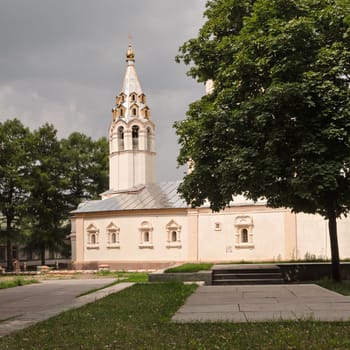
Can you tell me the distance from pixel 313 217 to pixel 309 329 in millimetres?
24374

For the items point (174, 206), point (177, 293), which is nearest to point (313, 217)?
point (174, 206)

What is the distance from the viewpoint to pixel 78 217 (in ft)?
125

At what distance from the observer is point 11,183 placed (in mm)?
41656

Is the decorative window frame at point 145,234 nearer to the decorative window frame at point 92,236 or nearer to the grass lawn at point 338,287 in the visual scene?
the decorative window frame at point 92,236

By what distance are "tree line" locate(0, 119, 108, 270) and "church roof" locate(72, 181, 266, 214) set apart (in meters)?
6.52

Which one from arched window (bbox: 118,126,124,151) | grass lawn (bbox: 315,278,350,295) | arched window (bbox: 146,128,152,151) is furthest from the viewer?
arched window (bbox: 146,128,152,151)

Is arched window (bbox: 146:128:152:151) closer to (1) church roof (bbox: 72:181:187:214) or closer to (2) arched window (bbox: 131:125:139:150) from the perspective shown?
(2) arched window (bbox: 131:125:139:150)

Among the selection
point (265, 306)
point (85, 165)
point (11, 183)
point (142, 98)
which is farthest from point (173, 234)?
point (265, 306)

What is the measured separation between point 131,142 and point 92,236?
27.9 ft

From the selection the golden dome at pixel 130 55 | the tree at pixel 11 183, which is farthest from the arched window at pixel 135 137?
the tree at pixel 11 183

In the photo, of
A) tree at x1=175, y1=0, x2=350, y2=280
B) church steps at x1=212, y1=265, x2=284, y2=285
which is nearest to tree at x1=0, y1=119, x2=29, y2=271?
church steps at x1=212, y1=265, x2=284, y2=285

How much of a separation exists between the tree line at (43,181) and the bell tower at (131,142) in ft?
20.6

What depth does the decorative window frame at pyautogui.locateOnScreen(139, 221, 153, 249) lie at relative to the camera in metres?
35.2

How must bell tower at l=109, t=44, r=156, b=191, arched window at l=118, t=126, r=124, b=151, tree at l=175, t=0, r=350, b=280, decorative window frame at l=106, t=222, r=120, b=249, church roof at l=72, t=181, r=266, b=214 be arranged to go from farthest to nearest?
arched window at l=118, t=126, r=124, b=151
bell tower at l=109, t=44, r=156, b=191
decorative window frame at l=106, t=222, r=120, b=249
church roof at l=72, t=181, r=266, b=214
tree at l=175, t=0, r=350, b=280
